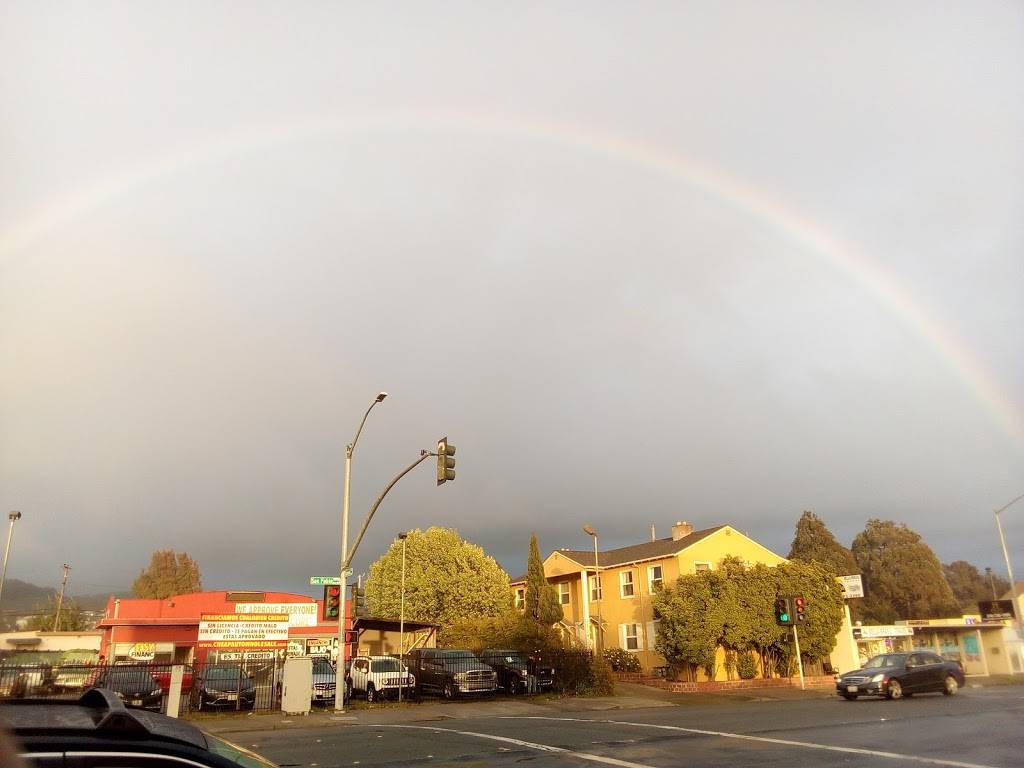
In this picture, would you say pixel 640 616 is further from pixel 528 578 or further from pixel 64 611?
pixel 64 611

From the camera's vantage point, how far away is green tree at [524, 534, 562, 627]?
44.4 meters

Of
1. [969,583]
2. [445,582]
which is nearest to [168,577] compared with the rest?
[445,582]

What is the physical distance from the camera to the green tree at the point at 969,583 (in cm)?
10650

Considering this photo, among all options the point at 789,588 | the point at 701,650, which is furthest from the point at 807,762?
the point at 789,588

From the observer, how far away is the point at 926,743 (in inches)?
536

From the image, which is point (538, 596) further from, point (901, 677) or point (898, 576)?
point (898, 576)

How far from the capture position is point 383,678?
2889cm

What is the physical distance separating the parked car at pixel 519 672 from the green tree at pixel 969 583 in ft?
314

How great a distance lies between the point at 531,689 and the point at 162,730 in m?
29.4

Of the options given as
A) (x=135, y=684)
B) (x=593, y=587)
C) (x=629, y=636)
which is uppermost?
(x=593, y=587)

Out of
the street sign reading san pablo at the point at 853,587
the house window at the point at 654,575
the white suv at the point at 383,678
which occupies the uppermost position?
the house window at the point at 654,575

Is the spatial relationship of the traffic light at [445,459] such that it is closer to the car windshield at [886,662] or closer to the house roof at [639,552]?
the car windshield at [886,662]

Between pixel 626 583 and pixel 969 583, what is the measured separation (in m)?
88.0

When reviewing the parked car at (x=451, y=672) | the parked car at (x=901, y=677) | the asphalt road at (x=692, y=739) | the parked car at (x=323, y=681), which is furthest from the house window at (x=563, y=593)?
the asphalt road at (x=692, y=739)
